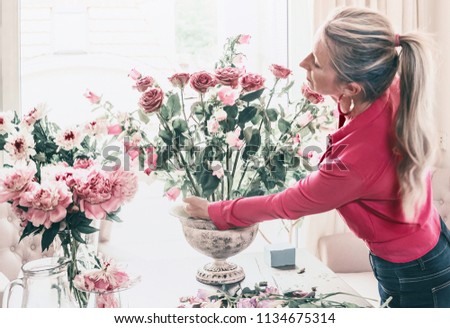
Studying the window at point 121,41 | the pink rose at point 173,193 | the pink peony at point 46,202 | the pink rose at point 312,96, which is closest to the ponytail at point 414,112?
the pink rose at point 312,96

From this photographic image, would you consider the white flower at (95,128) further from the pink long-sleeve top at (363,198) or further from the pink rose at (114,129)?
the pink long-sleeve top at (363,198)

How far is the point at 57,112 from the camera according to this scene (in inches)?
110

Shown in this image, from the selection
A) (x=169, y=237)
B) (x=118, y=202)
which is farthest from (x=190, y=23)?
(x=118, y=202)

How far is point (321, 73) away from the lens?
1291 mm

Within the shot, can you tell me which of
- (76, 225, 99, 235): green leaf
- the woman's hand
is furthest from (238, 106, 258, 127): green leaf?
→ (76, 225, 99, 235): green leaf

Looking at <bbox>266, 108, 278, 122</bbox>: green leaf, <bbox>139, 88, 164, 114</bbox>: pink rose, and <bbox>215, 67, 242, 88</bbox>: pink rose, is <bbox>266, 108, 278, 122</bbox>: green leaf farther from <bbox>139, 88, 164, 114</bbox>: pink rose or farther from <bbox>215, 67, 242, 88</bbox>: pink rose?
<bbox>139, 88, 164, 114</bbox>: pink rose

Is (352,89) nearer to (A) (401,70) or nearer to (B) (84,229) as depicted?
(A) (401,70)

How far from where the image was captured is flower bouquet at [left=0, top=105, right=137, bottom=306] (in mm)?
957

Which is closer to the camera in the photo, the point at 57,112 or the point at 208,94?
the point at 208,94

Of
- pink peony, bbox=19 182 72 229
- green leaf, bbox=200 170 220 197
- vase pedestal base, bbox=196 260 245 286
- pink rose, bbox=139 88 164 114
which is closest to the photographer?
pink peony, bbox=19 182 72 229

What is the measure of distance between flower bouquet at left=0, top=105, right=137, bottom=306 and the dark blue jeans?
2.54 feet

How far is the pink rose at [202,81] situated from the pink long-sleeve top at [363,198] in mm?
295

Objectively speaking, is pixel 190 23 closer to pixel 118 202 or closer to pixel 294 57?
pixel 294 57
